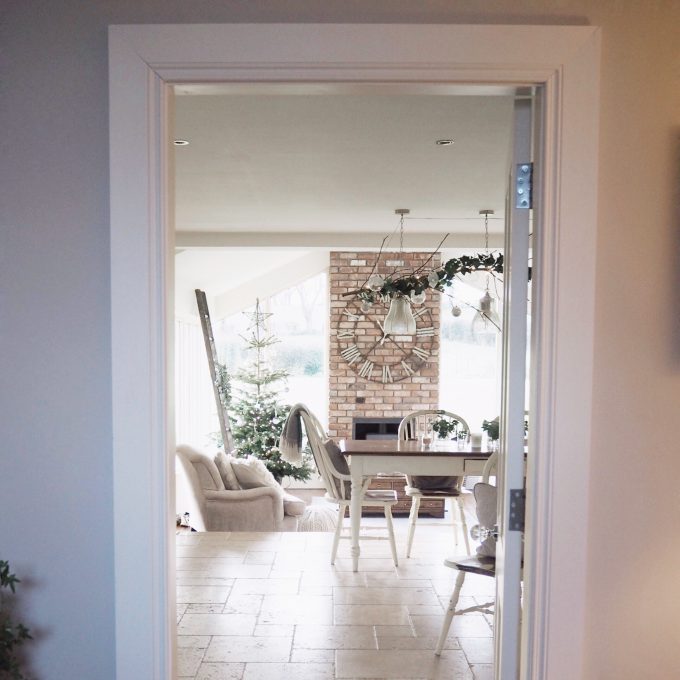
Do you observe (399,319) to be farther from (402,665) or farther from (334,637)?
(402,665)

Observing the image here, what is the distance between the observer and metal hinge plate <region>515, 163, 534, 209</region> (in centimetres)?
162

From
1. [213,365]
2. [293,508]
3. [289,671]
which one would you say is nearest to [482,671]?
[289,671]

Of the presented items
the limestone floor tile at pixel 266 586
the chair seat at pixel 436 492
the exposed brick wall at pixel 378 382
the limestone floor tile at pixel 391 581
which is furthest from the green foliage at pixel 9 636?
the exposed brick wall at pixel 378 382

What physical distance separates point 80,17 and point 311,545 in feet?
14.0

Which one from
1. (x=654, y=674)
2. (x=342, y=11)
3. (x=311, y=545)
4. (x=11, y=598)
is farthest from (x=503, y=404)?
(x=311, y=545)

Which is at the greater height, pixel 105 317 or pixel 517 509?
pixel 105 317

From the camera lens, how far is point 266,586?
4223 millimetres

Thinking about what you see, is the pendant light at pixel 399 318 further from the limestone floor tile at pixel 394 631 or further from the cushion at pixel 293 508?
the limestone floor tile at pixel 394 631

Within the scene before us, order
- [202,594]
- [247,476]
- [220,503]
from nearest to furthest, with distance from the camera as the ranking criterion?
[202,594] → [220,503] → [247,476]

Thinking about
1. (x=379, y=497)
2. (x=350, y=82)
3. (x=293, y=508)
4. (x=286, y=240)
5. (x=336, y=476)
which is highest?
(x=286, y=240)

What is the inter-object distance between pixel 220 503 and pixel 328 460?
118 centimetres

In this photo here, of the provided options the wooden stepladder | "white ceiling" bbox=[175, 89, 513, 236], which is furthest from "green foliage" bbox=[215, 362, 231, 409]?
"white ceiling" bbox=[175, 89, 513, 236]

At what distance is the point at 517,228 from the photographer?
1.66 meters

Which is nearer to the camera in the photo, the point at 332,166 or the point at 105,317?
the point at 105,317
